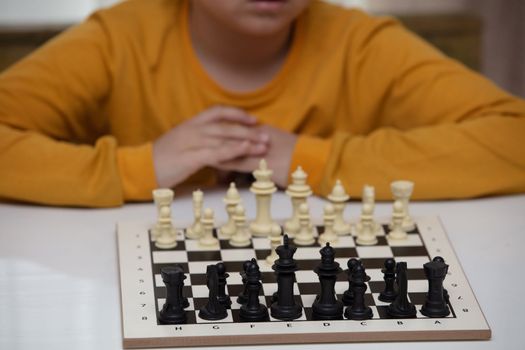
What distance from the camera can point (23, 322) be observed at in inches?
65.9

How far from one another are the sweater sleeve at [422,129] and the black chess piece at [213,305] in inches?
23.7

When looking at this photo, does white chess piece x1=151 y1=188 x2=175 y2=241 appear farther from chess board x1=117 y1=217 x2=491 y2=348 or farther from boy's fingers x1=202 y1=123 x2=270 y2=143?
boy's fingers x1=202 y1=123 x2=270 y2=143

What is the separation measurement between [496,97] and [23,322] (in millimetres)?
1163

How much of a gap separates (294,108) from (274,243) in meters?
0.65

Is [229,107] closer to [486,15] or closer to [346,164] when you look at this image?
[346,164]

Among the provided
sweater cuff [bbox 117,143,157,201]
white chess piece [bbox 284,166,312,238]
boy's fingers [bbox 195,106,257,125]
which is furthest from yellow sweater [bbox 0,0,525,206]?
white chess piece [bbox 284,166,312,238]

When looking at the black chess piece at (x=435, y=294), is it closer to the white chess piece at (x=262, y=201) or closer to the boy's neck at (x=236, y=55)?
the white chess piece at (x=262, y=201)

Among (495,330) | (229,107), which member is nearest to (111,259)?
(229,107)

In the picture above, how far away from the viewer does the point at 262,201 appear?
202 cm

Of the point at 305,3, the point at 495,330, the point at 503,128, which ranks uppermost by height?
the point at 305,3

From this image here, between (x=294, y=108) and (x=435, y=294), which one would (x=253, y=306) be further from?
(x=294, y=108)

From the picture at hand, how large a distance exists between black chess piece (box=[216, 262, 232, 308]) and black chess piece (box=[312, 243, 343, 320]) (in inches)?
4.9

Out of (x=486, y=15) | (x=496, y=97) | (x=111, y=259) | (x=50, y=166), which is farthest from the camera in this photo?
(x=486, y=15)

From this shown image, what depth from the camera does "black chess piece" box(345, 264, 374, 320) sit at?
65.6 inches
